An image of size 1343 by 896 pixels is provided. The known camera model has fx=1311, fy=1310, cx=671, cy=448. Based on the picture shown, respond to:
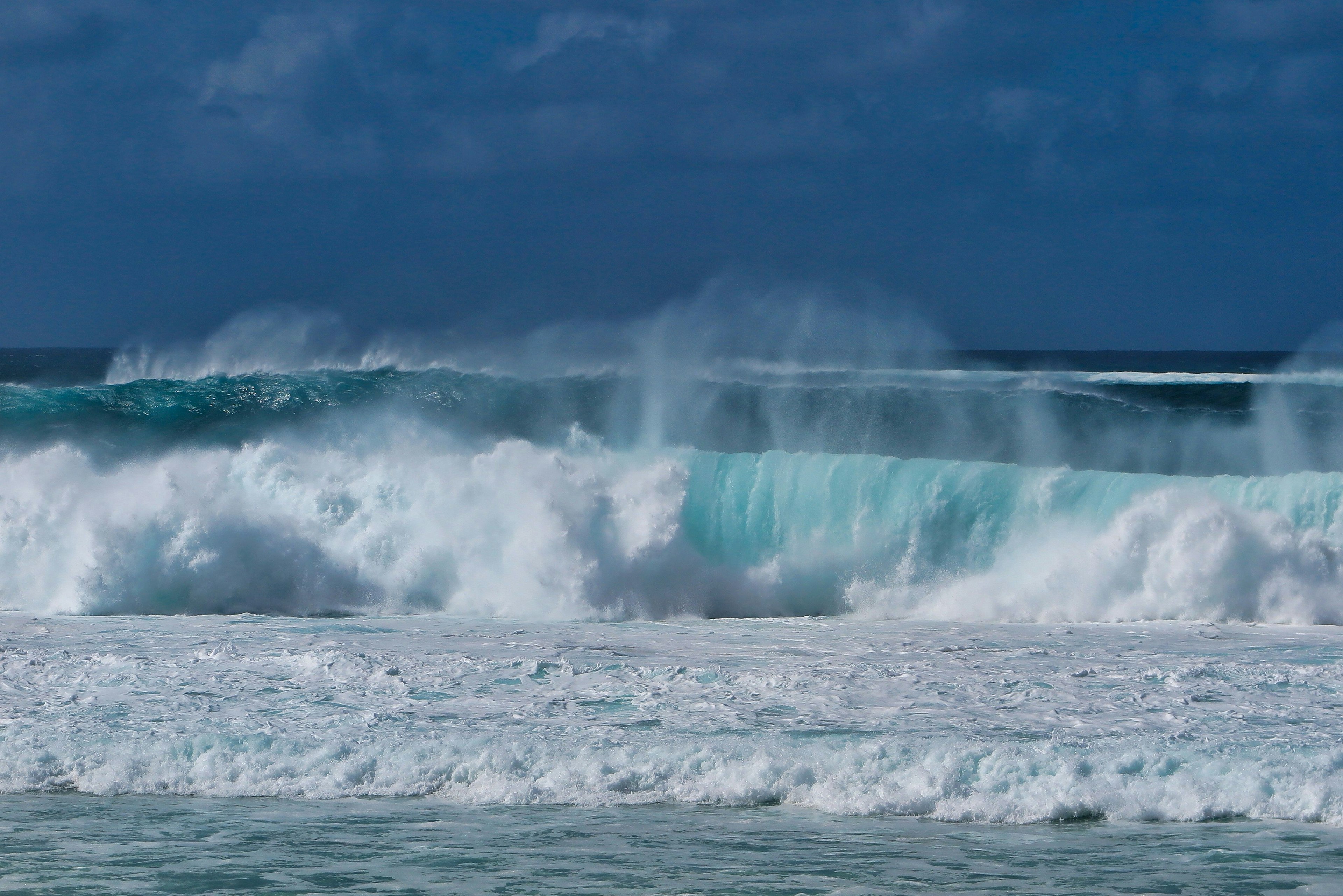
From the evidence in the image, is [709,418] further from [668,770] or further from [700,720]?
[668,770]

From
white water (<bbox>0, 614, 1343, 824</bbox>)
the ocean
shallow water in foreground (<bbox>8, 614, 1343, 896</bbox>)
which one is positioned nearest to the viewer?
shallow water in foreground (<bbox>8, 614, 1343, 896</bbox>)

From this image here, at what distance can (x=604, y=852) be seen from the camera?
662cm

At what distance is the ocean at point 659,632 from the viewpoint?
6.77 metres

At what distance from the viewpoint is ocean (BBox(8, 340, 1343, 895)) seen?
6.77 meters

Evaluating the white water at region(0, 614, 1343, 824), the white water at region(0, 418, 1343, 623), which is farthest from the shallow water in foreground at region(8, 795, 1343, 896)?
the white water at region(0, 418, 1343, 623)

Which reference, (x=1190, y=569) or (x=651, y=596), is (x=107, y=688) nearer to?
(x=651, y=596)

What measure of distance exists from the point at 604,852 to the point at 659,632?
5.44 metres

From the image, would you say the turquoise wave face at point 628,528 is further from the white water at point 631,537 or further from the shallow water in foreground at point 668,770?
the shallow water in foreground at point 668,770

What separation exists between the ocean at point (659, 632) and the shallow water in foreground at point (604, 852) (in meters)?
0.03

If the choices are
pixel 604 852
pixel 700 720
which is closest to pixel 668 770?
pixel 700 720

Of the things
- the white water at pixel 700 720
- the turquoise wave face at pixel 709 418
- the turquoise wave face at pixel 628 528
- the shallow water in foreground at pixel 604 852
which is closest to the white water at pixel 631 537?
the turquoise wave face at pixel 628 528

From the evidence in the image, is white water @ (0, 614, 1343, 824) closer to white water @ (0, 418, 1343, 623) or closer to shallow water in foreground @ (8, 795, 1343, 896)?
shallow water in foreground @ (8, 795, 1343, 896)

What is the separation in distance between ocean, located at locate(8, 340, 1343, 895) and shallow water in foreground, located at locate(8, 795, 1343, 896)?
29mm

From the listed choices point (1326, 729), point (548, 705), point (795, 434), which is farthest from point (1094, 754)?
point (795, 434)
